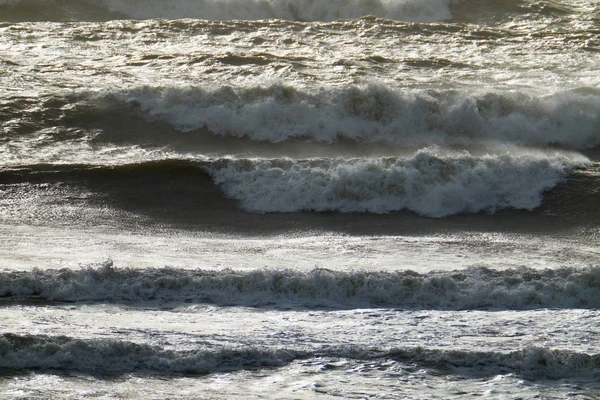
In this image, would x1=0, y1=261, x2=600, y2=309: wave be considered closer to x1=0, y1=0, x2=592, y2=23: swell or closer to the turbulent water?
the turbulent water

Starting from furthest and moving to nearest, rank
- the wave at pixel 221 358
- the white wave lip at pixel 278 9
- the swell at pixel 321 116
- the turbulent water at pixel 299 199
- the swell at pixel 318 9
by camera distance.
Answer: the white wave lip at pixel 278 9, the swell at pixel 318 9, the swell at pixel 321 116, the turbulent water at pixel 299 199, the wave at pixel 221 358

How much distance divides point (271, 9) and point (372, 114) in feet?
25.2

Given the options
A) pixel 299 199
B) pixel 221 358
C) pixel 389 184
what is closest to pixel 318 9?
pixel 389 184

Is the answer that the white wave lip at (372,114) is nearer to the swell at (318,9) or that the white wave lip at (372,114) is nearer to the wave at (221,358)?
the swell at (318,9)

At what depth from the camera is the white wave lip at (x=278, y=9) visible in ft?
67.9

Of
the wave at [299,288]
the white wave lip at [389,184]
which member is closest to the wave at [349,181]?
the white wave lip at [389,184]

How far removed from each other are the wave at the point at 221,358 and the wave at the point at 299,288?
3.86 feet

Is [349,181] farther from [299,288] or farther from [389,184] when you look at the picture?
[299,288]

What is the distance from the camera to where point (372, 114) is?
14.4 m

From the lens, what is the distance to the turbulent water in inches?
262

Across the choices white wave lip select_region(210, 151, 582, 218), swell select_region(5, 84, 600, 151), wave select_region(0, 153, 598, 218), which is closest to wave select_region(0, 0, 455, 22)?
swell select_region(5, 84, 600, 151)

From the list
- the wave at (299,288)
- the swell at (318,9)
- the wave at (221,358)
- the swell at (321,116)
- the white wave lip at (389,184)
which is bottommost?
the wave at (221,358)

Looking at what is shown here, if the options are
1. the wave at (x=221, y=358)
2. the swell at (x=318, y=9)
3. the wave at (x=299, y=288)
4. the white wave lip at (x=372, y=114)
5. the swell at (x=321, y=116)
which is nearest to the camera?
the wave at (x=221, y=358)

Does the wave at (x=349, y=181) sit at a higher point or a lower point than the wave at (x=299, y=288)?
higher
